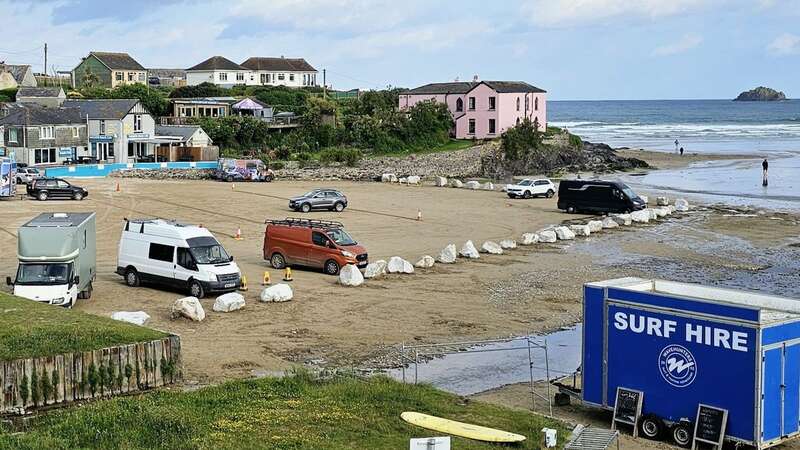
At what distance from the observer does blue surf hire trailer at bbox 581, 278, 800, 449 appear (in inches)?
662

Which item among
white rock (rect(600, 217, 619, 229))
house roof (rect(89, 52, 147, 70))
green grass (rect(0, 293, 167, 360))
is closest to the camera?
green grass (rect(0, 293, 167, 360))

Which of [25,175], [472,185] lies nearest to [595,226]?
[472,185]

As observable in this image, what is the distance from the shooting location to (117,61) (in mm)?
122875

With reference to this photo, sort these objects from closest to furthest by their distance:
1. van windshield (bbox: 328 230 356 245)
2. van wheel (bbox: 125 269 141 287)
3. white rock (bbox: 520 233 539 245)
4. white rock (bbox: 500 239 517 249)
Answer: van wheel (bbox: 125 269 141 287) < van windshield (bbox: 328 230 356 245) < white rock (bbox: 500 239 517 249) < white rock (bbox: 520 233 539 245)

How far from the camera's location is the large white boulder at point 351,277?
31.2 meters

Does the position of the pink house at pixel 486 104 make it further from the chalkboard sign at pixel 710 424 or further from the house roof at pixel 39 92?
the chalkboard sign at pixel 710 424

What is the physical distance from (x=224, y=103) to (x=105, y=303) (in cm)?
7018

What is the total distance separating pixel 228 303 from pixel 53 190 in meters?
31.2


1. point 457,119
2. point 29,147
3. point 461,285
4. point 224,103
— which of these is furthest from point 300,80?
point 461,285

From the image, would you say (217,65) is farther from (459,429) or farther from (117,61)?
(459,429)

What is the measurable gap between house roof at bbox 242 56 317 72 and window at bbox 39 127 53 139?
182 ft

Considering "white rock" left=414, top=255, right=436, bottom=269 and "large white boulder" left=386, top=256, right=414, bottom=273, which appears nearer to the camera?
"large white boulder" left=386, top=256, right=414, bottom=273

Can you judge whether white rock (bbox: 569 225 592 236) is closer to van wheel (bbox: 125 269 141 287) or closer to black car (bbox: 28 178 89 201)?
van wheel (bbox: 125 269 141 287)

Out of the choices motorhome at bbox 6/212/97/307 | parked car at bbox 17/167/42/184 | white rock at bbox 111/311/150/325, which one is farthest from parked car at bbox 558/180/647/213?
parked car at bbox 17/167/42/184
